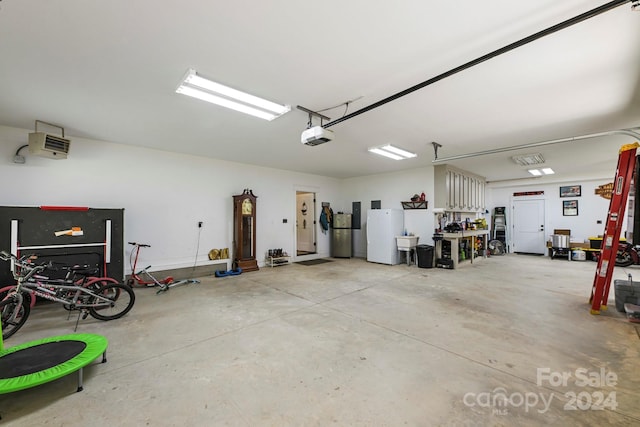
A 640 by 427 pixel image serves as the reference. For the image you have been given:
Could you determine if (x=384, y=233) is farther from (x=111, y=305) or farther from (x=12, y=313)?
(x=12, y=313)

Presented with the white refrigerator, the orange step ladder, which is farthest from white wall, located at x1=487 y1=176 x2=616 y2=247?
the orange step ladder

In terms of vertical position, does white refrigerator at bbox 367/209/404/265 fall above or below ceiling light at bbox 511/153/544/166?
below

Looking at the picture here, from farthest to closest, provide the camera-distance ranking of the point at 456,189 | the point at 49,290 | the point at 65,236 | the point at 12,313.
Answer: the point at 456,189 → the point at 65,236 → the point at 49,290 → the point at 12,313

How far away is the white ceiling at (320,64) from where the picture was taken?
183 cm

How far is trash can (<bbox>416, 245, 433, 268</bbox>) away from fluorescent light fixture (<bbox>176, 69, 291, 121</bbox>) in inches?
206

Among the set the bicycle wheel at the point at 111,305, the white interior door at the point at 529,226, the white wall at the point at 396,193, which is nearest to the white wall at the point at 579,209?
the white interior door at the point at 529,226

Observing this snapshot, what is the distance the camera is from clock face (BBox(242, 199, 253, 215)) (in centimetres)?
633

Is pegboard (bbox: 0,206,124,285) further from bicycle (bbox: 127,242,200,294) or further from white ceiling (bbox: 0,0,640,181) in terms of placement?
white ceiling (bbox: 0,0,640,181)

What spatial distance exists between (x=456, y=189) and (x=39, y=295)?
8579 mm

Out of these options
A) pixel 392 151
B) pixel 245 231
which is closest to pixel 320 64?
pixel 392 151

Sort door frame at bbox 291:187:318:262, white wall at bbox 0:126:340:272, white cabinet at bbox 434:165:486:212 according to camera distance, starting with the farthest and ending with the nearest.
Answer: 1. door frame at bbox 291:187:318:262
2. white cabinet at bbox 434:165:486:212
3. white wall at bbox 0:126:340:272

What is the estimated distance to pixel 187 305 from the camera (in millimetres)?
3932

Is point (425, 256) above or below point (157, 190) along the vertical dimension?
below

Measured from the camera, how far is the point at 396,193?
793 cm
